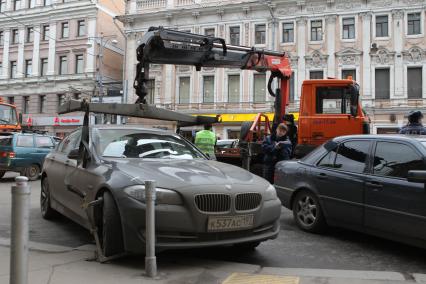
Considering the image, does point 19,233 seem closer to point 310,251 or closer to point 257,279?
point 257,279

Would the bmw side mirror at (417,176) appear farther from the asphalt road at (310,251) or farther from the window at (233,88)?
→ the window at (233,88)

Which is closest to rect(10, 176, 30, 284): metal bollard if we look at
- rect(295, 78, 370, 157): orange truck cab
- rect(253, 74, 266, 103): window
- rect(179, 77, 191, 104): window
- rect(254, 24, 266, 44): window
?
rect(295, 78, 370, 157): orange truck cab

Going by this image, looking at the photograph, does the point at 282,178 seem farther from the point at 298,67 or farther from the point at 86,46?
the point at 86,46

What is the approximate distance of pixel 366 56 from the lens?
3134cm

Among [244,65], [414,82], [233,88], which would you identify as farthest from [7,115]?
[414,82]

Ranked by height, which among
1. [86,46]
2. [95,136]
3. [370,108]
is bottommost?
[95,136]

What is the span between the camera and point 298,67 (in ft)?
108

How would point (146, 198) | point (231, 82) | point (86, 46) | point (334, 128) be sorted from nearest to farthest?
1. point (146, 198)
2. point (334, 128)
3. point (231, 82)
4. point (86, 46)

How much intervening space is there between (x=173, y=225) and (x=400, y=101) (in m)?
29.4

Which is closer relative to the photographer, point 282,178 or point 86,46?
point 282,178

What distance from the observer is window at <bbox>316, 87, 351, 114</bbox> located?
10.7 metres

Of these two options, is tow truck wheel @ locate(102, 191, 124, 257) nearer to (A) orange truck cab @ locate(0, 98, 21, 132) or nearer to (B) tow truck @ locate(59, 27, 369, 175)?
(B) tow truck @ locate(59, 27, 369, 175)

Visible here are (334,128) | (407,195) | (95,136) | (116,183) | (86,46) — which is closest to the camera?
(116,183)

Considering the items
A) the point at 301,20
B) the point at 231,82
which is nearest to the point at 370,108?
the point at 301,20
